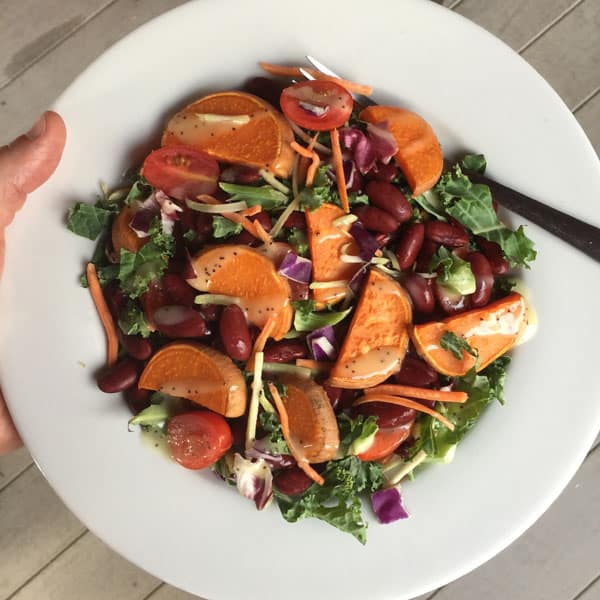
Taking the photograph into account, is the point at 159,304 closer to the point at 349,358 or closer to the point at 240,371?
the point at 240,371

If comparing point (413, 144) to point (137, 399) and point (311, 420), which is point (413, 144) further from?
point (137, 399)

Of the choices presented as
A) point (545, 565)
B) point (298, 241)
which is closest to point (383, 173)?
point (298, 241)

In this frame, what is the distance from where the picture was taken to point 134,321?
1.80 meters

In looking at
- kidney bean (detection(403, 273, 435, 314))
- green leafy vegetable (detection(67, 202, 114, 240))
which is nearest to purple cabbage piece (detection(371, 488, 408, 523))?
kidney bean (detection(403, 273, 435, 314))

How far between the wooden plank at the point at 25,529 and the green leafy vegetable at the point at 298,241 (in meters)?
1.46

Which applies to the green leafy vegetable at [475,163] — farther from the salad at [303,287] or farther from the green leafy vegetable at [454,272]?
the green leafy vegetable at [454,272]

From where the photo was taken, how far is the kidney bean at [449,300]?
177cm

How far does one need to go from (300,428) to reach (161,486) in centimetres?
44

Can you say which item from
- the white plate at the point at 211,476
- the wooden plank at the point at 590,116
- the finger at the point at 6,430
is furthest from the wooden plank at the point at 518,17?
the finger at the point at 6,430

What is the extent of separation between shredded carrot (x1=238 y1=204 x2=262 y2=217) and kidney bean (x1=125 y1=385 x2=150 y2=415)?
589mm

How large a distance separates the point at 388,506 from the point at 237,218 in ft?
2.98

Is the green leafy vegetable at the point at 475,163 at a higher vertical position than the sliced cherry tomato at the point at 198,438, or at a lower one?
higher

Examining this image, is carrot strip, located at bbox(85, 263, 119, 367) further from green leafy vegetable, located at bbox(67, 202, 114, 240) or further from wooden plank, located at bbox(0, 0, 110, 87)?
wooden plank, located at bbox(0, 0, 110, 87)

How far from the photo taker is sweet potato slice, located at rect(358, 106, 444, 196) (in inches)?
69.0
